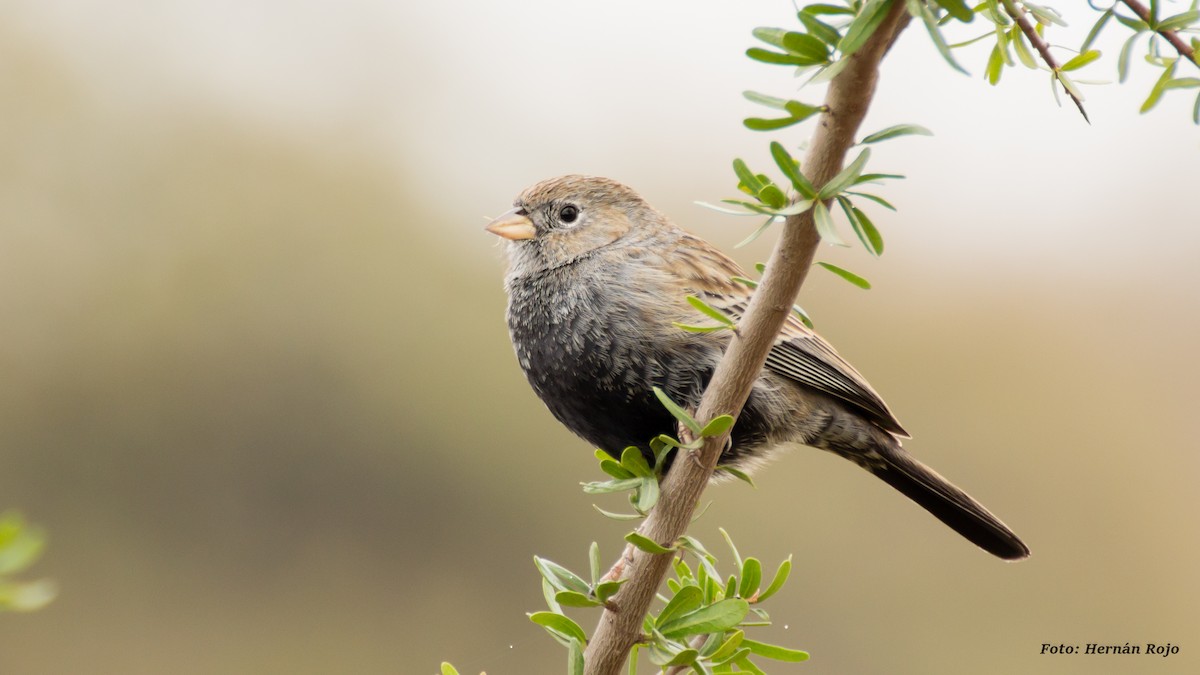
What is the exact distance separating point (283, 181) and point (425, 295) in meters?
1.71

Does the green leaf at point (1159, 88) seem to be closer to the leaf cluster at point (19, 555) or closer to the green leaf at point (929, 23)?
the green leaf at point (929, 23)

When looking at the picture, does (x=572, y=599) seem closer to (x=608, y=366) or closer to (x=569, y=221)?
(x=608, y=366)

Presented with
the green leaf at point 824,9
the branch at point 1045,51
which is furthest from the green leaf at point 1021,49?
the green leaf at point 824,9

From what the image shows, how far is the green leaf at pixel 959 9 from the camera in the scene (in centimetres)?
132

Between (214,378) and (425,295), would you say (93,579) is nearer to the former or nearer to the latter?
(214,378)

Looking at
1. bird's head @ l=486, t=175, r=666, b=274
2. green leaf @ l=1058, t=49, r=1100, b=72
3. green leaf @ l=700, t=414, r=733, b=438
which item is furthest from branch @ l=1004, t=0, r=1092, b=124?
bird's head @ l=486, t=175, r=666, b=274

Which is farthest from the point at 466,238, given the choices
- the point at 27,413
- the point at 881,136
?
the point at 881,136

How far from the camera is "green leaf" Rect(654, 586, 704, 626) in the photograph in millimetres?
1738

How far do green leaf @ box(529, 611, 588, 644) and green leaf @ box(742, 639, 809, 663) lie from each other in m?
0.26

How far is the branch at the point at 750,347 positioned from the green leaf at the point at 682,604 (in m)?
0.04

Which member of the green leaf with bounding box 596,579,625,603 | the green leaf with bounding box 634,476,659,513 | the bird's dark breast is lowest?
the green leaf with bounding box 596,579,625,603

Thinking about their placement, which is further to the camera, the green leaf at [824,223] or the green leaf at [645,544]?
the green leaf at [645,544]

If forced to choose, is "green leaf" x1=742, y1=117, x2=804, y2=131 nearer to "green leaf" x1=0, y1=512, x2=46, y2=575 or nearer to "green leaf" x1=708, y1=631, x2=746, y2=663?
"green leaf" x1=708, y1=631, x2=746, y2=663

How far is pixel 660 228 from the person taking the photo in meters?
3.97
